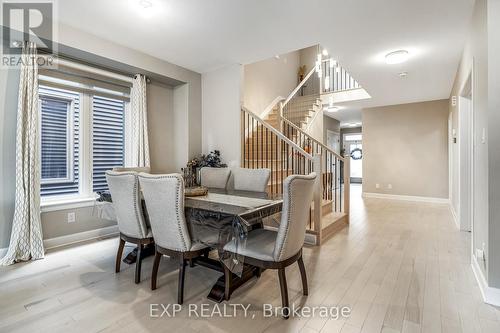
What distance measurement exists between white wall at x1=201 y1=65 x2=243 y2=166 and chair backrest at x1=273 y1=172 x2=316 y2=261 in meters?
2.40

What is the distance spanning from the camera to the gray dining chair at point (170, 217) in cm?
190

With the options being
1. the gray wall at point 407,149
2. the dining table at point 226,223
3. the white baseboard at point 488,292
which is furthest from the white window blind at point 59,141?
the gray wall at point 407,149

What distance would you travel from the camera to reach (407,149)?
6.76 metres

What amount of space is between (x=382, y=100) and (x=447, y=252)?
4.49 m

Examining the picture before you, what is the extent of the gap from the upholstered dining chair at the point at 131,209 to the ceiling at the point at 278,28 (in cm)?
179

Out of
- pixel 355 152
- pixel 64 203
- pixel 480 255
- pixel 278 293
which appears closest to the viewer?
pixel 278 293

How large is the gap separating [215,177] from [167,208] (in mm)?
1551

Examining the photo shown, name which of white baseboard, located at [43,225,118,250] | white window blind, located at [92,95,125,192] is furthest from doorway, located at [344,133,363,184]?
white baseboard, located at [43,225,118,250]

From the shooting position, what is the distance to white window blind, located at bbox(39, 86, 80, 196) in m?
3.26

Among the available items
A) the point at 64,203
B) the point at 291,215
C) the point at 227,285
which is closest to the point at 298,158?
the point at 291,215

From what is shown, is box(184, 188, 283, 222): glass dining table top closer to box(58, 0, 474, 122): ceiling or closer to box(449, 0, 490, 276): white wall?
box(449, 0, 490, 276): white wall

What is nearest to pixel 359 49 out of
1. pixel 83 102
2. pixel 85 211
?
pixel 83 102

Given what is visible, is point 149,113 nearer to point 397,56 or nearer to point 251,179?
point 251,179

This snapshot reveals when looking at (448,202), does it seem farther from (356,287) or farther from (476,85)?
(356,287)
